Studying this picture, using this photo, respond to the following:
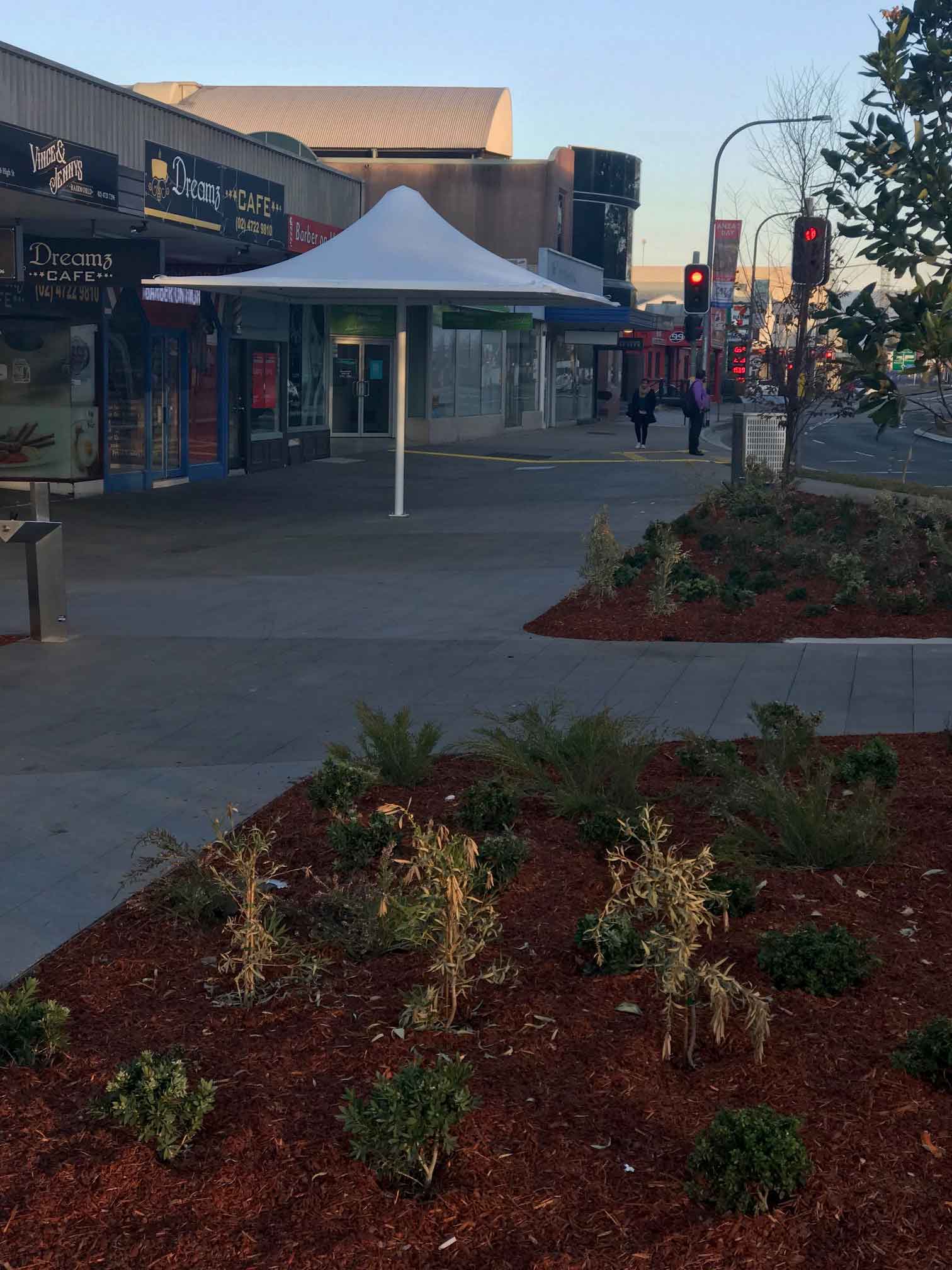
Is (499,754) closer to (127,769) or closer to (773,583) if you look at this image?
(127,769)

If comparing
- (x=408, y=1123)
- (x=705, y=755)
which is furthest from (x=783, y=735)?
(x=408, y=1123)

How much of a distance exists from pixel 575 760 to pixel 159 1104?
3.13m

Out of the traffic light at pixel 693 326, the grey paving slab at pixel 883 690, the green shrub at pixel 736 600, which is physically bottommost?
the grey paving slab at pixel 883 690

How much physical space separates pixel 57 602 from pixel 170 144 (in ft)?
40.8

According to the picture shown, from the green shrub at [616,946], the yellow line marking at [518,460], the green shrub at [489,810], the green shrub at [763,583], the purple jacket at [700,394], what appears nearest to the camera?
the green shrub at [616,946]

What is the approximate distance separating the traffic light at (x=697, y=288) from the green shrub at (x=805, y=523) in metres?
14.2

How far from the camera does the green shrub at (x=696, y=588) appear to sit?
11477mm

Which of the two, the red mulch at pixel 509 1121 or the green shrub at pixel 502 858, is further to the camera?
the green shrub at pixel 502 858

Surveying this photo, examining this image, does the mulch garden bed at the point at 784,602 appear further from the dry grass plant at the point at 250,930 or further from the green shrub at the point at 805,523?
the dry grass plant at the point at 250,930

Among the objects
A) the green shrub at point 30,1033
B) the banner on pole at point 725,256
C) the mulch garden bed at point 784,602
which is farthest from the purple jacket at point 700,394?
the green shrub at point 30,1033

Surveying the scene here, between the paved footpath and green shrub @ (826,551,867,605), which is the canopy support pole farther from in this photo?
green shrub @ (826,551,867,605)

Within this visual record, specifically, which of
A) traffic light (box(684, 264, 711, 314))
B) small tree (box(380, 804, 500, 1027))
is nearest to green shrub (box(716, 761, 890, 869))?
small tree (box(380, 804, 500, 1027))

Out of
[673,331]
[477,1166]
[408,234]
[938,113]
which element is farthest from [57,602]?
[673,331]

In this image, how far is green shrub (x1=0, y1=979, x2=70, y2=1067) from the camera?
4.04 meters
